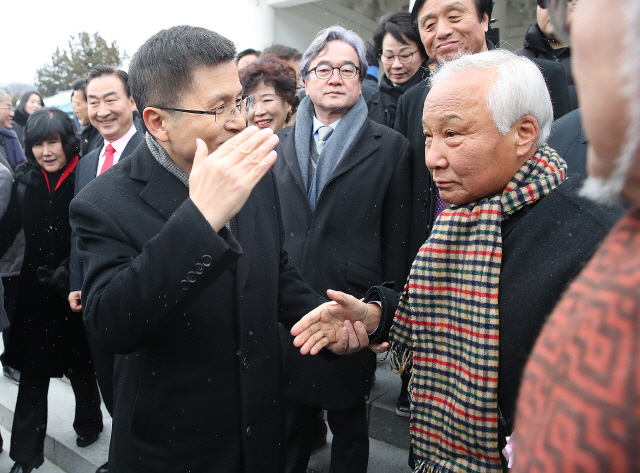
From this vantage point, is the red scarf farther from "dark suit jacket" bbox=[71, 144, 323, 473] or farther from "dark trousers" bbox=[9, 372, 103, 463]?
"dark suit jacket" bbox=[71, 144, 323, 473]

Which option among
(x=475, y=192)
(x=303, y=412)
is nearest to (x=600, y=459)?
(x=475, y=192)

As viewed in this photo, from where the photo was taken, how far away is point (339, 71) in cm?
346

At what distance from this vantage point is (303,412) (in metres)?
3.21

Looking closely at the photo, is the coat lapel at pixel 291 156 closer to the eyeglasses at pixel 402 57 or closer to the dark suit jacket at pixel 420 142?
the dark suit jacket at pixel 420 142

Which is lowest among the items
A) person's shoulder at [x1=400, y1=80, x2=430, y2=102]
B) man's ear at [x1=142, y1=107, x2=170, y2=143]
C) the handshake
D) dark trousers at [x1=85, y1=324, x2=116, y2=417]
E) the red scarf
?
dark trousers at [x1=85, y1=324, x2=116, y2=417]

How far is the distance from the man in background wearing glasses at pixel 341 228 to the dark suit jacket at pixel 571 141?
1.03 metres

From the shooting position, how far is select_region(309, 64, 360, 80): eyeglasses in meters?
3.46

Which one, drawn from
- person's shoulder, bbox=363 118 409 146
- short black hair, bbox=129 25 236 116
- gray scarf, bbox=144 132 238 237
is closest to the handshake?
gray scarf, bbox=144 132 238 237

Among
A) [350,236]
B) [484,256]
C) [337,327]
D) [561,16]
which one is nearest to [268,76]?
[350,236]

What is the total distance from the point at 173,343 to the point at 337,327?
631 millimetres

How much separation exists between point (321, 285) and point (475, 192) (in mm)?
1471

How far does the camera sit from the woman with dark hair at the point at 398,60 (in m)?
4.44

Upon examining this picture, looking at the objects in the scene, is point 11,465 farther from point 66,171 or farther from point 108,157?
point 108,157

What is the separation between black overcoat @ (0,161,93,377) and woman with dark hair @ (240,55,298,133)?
1.63m
